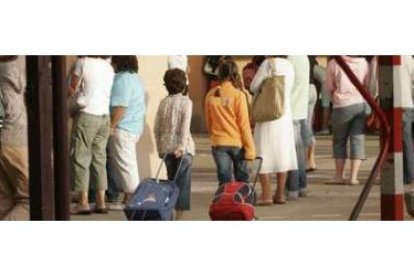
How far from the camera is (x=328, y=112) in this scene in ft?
35.9

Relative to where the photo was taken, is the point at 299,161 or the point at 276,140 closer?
the point at 276,140

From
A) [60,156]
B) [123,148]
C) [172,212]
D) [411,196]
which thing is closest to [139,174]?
[123,148]

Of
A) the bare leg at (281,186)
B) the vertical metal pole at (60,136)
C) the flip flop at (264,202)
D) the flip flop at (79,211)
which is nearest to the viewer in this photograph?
the vertical metal pole at (60,136)

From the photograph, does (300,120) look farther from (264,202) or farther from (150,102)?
(150,102)

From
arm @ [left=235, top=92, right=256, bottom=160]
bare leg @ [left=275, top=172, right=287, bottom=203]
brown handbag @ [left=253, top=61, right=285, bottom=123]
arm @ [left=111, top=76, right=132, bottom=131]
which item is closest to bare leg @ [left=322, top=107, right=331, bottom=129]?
bare leg @ [left=275, top=172, right=287, bottom=203]

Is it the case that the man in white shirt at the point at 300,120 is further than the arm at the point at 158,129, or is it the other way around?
the man in white shirt at the point at 300,120

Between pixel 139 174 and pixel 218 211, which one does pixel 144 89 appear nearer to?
pixel 139 174

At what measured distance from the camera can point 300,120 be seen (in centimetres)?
1051

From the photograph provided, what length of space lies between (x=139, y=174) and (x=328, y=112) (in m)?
1.72

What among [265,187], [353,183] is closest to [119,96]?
[265,187]

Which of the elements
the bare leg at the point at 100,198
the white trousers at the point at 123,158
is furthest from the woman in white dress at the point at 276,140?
the bare leg at the point at 100,198

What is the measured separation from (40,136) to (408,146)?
4539 millimetres

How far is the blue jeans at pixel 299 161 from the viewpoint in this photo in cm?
1055

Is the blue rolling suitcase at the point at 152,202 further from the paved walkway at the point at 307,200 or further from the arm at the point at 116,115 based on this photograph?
the arm at the point at 116,115
